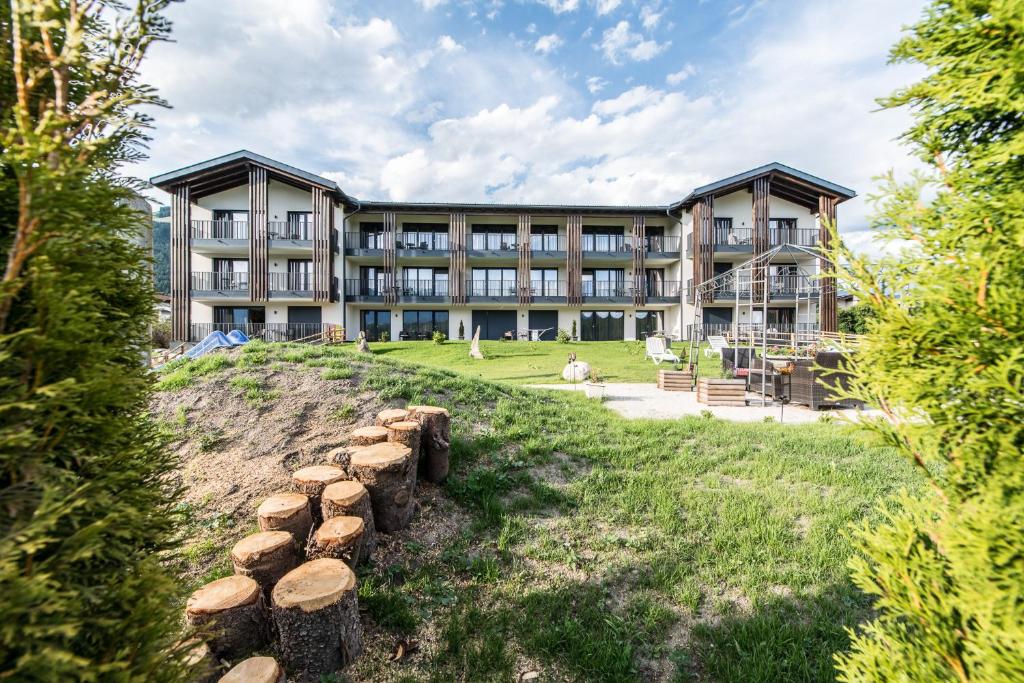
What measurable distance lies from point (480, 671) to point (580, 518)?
5.89 feet

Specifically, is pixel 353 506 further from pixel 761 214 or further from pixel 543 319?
pixel 761 214

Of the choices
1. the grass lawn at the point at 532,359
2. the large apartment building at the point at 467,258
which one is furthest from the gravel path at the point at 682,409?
the large apartment building at the point at 467,258

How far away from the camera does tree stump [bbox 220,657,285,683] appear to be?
1773 millimetres

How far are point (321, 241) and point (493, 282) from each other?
10.6m

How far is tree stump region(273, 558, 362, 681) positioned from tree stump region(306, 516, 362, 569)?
0.28 m

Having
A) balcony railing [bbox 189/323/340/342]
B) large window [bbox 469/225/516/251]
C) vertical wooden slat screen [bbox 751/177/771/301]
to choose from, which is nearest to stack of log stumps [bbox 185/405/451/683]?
balcony railing [bbox 189/323/340/342]

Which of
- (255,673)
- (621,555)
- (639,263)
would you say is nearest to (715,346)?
(639,263)

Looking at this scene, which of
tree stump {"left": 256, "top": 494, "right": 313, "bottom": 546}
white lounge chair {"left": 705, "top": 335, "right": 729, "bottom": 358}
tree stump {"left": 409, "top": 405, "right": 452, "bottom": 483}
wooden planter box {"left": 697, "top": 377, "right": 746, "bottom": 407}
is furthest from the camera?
white lounge chair {"left": 705, "top": 335, "right": 729, "bottom": 358}

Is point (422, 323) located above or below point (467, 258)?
below

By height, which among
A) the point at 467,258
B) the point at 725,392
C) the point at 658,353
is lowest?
the point at 725,392

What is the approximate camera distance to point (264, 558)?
96.8 inches

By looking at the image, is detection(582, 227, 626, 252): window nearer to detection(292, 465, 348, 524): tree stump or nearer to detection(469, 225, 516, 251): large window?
detection(469, 225, 516, 251): large window

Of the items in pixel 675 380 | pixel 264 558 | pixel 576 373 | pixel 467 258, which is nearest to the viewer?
pixel 264 558

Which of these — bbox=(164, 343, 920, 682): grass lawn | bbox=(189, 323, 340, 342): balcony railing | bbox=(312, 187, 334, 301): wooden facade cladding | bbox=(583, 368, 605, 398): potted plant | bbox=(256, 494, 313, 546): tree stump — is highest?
bbox=(312, 187, 334, 301): wooden facade cladding
